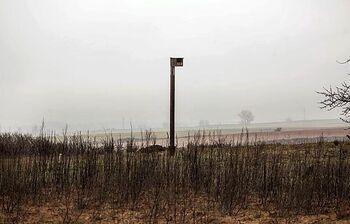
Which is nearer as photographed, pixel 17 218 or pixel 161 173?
pixel 17 218

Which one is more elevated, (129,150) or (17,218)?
(129,150)

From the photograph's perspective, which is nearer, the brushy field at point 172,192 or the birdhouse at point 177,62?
the brushy field at point 172,192

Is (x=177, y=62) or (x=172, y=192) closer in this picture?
(x=172, y=192)

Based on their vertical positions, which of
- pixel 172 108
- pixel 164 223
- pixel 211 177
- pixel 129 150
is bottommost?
pixel 164 223

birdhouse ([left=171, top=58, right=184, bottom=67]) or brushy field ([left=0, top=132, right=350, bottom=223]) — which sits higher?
birdhouse ([left=171, top=58, right=184, bottom=67])

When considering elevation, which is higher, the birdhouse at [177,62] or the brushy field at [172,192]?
the birdhouse at [177,62]

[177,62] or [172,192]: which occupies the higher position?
[177,62]

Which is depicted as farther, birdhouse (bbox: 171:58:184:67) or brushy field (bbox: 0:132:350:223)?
birdhouse (bbox: 171:58:184:67)

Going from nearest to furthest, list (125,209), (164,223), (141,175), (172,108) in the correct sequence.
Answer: (164,223) → (125,209) → (141,175) → (172,108)

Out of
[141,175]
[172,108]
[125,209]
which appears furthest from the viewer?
[172,108]

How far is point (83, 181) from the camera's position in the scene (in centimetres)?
634

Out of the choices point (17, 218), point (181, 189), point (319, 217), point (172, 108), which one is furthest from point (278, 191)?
point (172, 108)

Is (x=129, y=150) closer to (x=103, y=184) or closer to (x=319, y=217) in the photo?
(x=103, y=184)

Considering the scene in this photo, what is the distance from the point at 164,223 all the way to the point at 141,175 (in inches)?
52.3
